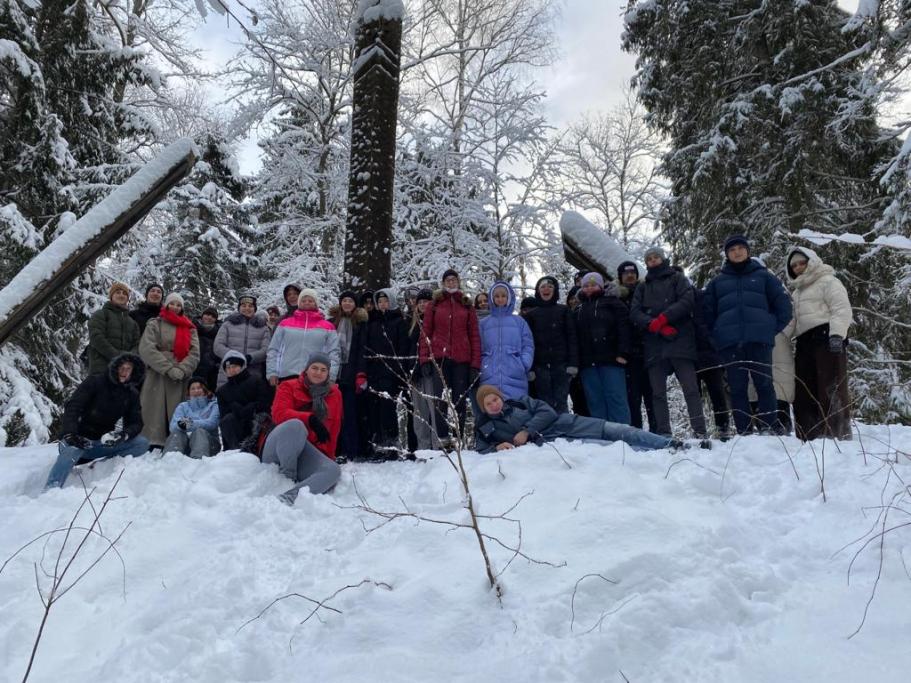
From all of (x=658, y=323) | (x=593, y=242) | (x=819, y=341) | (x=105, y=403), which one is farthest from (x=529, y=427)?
(x=105, y=403)

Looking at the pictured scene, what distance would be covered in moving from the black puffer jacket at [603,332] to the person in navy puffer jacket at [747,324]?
789mm

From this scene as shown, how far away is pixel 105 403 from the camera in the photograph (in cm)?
480

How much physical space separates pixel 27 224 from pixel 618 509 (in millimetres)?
8946

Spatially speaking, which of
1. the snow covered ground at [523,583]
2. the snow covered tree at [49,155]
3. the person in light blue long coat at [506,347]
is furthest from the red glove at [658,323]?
the snow covered tree at [49,155]

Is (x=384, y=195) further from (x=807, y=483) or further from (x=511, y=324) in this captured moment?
(x=807, y=483)

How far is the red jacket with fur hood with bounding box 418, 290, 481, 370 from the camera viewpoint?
17.5 feet

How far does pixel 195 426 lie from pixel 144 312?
5.71 ft

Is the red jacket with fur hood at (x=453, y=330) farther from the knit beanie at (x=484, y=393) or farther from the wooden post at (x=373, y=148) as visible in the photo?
the wooden post at (x=373, y=148)

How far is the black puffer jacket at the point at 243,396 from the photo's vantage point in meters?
5.27

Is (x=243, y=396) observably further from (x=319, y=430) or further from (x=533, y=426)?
(x=533, y=426)

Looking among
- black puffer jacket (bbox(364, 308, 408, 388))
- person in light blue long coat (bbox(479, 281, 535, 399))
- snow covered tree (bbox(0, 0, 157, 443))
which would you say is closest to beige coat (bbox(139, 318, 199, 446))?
black puffer jacket (bbox(364, 308, 408, 388))

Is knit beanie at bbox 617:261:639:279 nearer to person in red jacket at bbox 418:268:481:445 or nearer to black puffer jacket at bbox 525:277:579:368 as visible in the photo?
black puffer jacket at bbox 525:277:579:368

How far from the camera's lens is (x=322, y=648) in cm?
223

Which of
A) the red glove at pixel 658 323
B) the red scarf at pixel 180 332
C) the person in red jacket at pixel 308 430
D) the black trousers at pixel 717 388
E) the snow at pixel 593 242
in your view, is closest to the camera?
the person in red jacket at pixel 308 430
